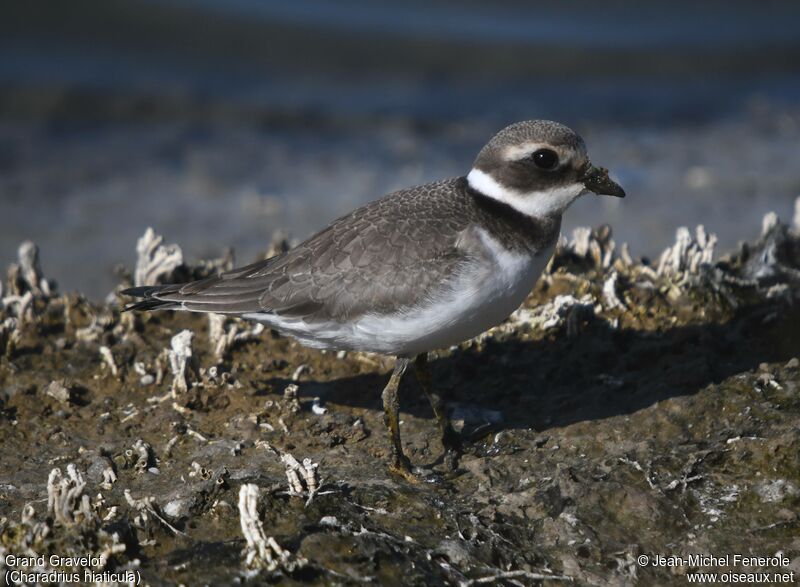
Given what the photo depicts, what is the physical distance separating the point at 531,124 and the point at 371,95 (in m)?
9.94

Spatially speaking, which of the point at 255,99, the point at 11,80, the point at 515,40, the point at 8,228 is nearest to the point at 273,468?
the point at 8,228

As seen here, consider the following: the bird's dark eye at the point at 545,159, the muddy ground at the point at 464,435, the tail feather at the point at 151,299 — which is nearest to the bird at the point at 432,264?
the bird's dark eye at the point at 545,159

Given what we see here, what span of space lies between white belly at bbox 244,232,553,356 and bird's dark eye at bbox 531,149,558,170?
48cm

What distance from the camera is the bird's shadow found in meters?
6.06

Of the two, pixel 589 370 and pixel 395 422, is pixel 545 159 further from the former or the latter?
pixel 395 422

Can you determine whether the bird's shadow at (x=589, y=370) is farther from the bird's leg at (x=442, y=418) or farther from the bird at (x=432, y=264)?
the bird at (x=432, y=264)

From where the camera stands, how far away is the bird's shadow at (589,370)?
6.06 m

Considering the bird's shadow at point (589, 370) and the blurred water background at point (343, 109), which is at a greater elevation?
the blurred water background at point (343, 109)

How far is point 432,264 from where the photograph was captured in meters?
5.52

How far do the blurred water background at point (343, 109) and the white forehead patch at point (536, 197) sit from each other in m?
5.06

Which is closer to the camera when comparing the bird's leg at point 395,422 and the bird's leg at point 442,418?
the bird's leg at point 395,422

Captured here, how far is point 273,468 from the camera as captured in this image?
551 cm

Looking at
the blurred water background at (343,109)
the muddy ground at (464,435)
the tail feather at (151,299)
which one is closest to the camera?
the muddy ground at (464,435)

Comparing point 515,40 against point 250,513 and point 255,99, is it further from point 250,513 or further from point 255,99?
point 250,513
